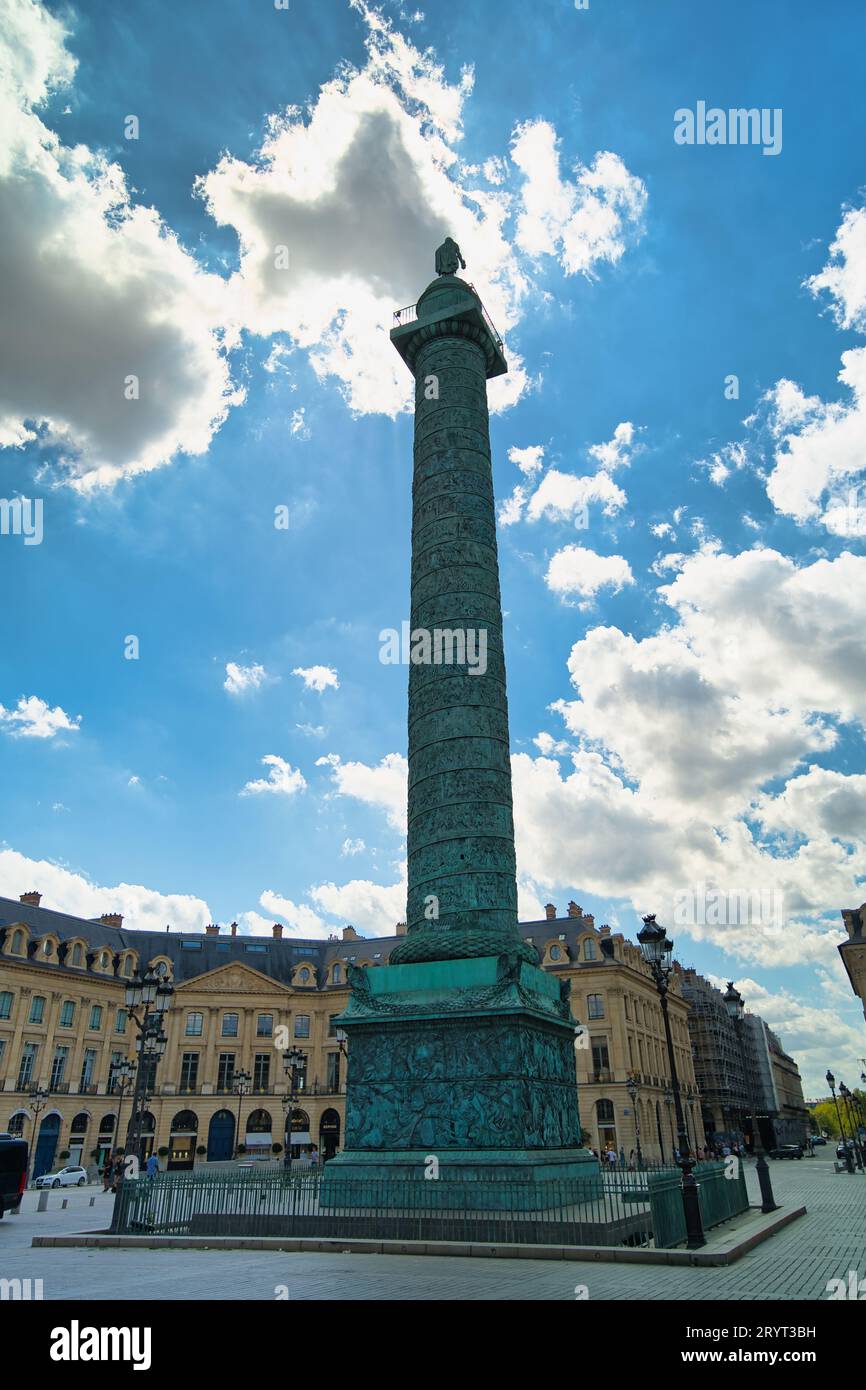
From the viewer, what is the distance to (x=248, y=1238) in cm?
1267

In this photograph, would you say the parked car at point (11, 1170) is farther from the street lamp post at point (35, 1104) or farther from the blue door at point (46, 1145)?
the blue door at point (46, 1145)

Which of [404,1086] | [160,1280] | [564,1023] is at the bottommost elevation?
[160,1280]

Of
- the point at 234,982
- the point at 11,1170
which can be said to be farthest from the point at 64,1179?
the point at 11,1170

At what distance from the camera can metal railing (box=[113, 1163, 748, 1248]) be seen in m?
11.4

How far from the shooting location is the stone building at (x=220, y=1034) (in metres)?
41.8

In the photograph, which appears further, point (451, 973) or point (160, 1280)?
point (451, 973)

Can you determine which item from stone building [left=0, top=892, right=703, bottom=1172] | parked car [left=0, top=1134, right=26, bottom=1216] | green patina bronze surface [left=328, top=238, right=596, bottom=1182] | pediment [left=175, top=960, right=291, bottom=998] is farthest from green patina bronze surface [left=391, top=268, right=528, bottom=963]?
pediment [left=175, top=960, right=291, bottom=998]

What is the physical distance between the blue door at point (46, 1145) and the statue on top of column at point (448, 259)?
38.8 m

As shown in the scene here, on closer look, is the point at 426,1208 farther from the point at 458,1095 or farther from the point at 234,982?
the point at 234,982

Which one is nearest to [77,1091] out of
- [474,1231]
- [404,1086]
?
[404,1086]

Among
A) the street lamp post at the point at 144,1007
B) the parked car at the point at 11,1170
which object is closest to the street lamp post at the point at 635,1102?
the parked car at the point at 11,1170
